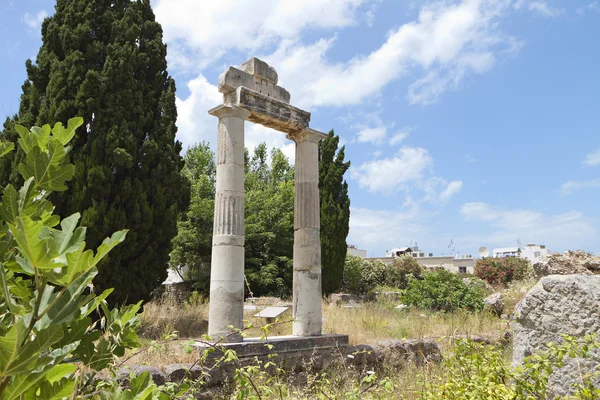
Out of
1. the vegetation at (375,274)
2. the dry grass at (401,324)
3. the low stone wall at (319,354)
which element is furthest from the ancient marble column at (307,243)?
the vegetation at (375,274)

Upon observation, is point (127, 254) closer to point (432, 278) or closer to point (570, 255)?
point (432, 278)

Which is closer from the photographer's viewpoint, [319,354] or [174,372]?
[174,372]

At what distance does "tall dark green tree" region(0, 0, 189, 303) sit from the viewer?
891 centimetres

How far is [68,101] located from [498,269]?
18.6 meters

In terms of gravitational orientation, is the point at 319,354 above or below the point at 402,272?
below

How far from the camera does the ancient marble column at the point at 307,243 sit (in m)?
8.30

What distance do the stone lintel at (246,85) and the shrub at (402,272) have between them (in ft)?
45.1

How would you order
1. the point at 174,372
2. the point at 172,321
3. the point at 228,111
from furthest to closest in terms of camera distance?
the point at 172,321 → the point at 228,111 → the point at 174,372

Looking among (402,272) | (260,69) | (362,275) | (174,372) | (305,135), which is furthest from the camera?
(402,272)

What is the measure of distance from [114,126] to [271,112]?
10.5 feet

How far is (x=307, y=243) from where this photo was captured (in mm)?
8672

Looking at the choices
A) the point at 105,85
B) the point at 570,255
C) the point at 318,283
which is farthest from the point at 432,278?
the point at 105,85

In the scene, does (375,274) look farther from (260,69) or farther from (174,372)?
(174,372)

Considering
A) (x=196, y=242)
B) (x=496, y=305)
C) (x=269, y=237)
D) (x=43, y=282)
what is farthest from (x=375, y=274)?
(x=43, y=282)
